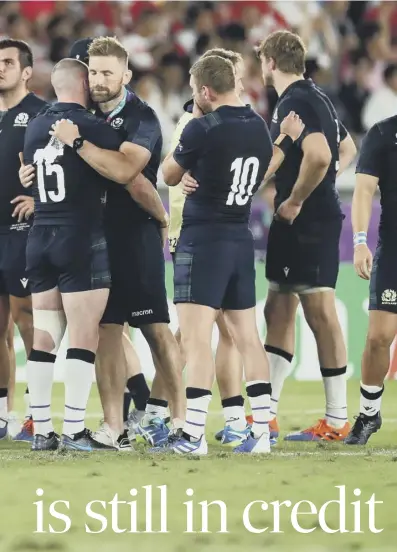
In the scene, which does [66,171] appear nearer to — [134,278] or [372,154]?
[134,278]

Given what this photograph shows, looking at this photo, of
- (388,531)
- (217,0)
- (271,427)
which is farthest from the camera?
(217,0)

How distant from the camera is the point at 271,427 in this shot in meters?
8.33

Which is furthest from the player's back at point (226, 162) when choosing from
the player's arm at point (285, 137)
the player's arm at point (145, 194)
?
the player's arm at point (285, 137)

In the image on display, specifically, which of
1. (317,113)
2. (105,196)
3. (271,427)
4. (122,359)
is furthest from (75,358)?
(317,113)

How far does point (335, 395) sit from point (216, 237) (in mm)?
1630

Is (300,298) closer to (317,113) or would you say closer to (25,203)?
(317,113)

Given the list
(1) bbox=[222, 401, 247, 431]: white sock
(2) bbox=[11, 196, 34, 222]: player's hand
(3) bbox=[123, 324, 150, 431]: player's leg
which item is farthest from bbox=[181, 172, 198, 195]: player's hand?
(3) bbox=[123, 324, 150, 431]: player's leg

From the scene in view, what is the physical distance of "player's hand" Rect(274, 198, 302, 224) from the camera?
8203 millimetres

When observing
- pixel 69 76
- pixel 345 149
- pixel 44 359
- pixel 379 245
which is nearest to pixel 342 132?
pixel 345 149

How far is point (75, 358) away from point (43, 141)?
3.92 feet

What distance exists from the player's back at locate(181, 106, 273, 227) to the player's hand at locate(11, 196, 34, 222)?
47.4 inches

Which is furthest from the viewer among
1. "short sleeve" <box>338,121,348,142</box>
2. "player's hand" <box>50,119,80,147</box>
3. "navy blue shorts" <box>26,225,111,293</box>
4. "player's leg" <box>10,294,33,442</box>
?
"short sleeve" <box>338,121,348,142</box>

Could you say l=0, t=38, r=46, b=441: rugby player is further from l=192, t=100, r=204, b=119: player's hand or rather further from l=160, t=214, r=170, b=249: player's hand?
l=192, t=100, r=204, b=119: player's hand

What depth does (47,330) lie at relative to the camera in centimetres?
752
